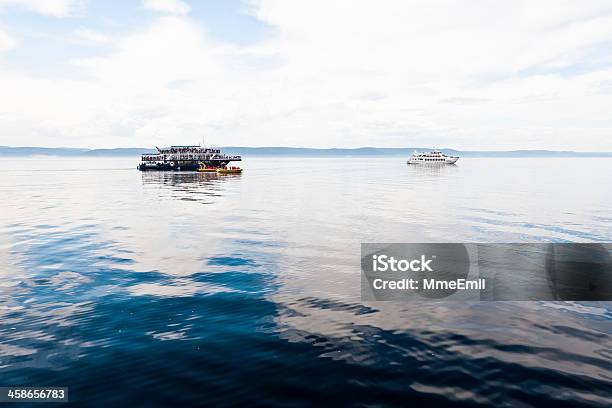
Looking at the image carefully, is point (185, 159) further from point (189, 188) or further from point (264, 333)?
point (264, 333)

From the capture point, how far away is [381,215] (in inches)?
1903

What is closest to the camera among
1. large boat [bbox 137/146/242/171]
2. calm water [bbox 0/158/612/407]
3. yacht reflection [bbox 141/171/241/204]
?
calm water [bbox 0/158/612/407]

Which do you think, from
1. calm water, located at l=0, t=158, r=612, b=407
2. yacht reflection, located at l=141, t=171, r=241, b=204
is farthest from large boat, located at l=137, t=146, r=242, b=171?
calm water, located at l=0, t=158, r=612, b=407

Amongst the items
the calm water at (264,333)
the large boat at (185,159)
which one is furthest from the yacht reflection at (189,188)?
the calm water at (264,333)

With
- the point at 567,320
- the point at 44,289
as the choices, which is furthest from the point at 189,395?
the point at 567,320

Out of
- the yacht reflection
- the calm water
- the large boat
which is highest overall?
the large boat

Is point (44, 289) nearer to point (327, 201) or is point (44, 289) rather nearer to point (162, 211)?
point (162, 211)

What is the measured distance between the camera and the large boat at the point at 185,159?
6412 inches

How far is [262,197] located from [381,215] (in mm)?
30039

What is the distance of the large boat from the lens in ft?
534

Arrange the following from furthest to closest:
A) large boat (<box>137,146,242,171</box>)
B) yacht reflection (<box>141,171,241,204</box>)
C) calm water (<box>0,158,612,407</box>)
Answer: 1. large boat (<box>137,146,242,171</box>)
2. yacht reflection (<box>141,171,241,204</box>)
3. calm water (<box>0,158,612,407</box>)

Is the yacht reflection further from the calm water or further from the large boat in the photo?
the calm water

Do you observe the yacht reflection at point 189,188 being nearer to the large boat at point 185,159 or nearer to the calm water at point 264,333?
the large boat at point 185,159

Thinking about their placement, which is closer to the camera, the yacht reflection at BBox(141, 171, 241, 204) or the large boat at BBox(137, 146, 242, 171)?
the yacht reflection at BBox(141, 171, 241, 204)
